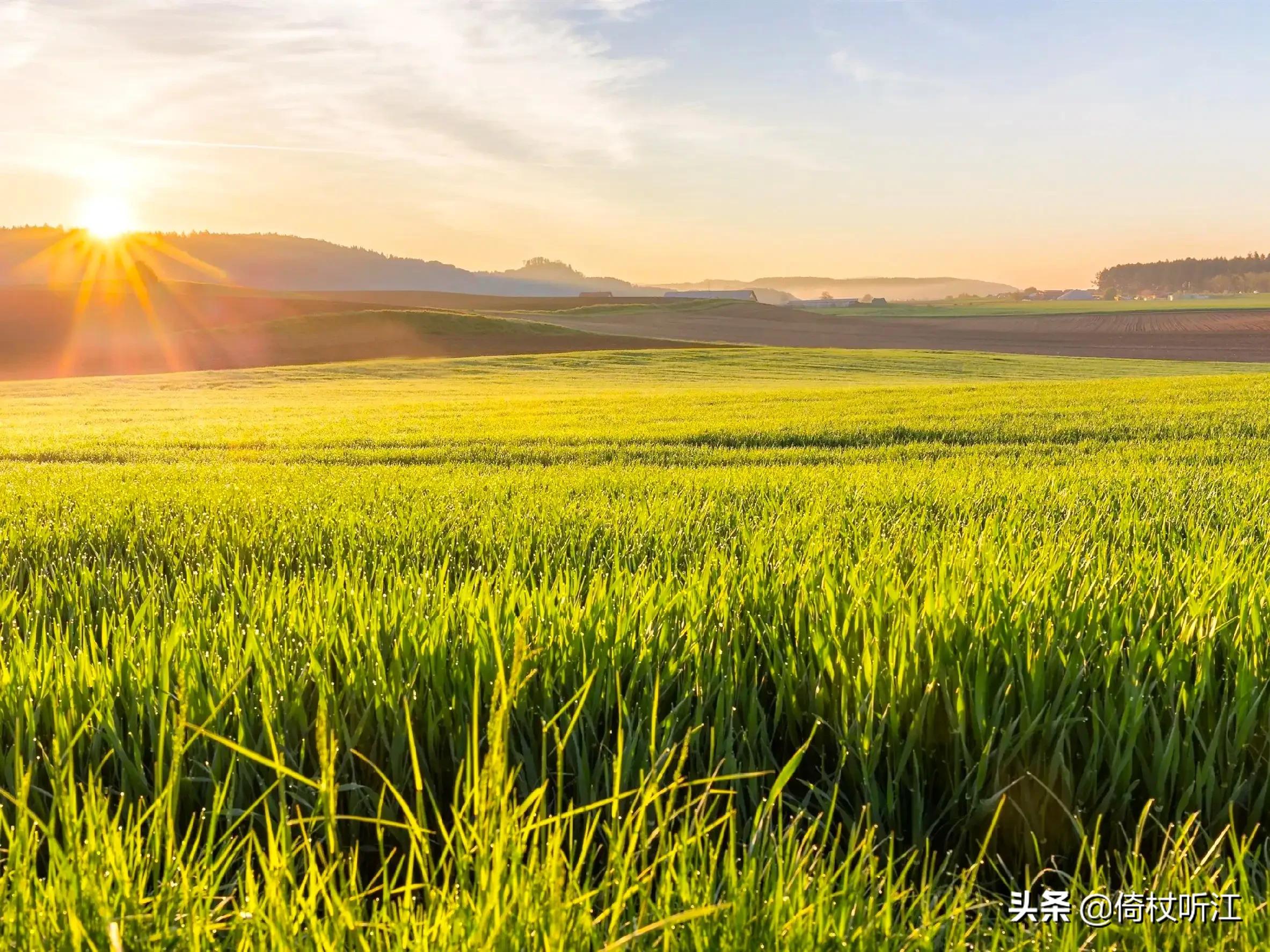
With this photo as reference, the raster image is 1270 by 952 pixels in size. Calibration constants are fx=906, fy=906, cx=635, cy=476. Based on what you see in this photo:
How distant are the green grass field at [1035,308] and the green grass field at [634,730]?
4177 inches

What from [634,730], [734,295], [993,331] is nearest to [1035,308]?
[993,331]

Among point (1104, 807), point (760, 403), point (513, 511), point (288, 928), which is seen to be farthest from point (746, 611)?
point (760, 403)

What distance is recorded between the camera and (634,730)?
206 cm

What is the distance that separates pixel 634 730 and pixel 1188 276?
225510mm

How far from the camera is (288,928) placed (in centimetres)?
125

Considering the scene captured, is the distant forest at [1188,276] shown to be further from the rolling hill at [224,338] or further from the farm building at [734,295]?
the rolling hill at [224,338]

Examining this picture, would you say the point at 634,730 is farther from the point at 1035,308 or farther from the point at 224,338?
the point at 1035,308

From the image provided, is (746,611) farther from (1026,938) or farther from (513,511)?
(513,511)

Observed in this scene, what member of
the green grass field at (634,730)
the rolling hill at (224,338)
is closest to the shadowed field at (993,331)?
the rolling hill at (224,338)

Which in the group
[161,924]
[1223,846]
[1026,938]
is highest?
[161,924]

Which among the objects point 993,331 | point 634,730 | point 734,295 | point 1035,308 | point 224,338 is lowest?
point 634,730

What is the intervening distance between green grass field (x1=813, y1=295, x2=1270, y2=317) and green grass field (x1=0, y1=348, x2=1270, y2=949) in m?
106

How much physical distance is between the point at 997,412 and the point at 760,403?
560 centimetres

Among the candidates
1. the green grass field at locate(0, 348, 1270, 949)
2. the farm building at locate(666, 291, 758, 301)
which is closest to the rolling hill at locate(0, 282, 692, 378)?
the green grass field at locate(0, 348, 1270, 949)
